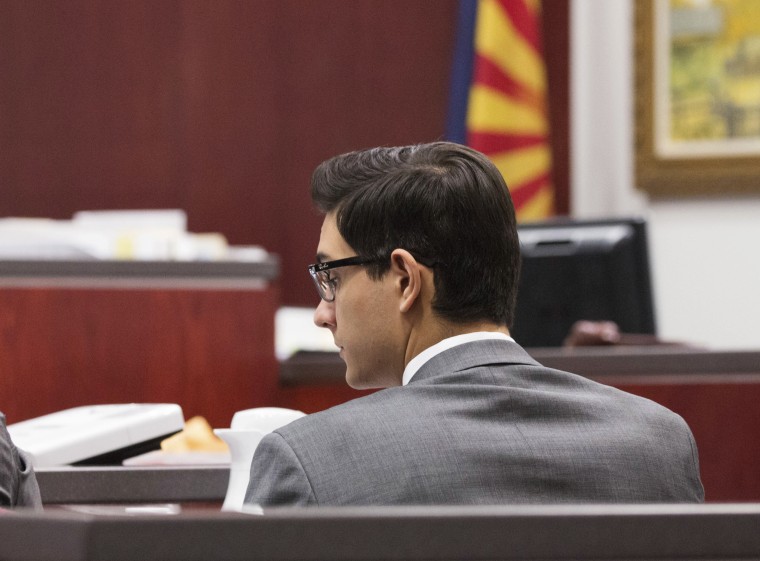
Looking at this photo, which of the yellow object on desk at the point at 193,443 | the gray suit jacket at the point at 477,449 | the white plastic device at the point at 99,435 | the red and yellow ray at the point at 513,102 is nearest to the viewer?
the gray suit jacket at the point at 477,449

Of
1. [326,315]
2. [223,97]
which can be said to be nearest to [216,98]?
[223,97]

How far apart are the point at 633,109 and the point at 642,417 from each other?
3.63 m

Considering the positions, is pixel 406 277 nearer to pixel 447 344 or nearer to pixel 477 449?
pixel 447 344

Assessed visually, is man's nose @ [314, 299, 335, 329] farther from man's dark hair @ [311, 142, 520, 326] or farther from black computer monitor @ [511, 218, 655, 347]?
black computer monitor @ [511, 218, 655, 347]

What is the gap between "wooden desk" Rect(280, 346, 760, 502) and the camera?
86.4 inches

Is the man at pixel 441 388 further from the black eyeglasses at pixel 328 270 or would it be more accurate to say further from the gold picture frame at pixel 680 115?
the gold picture frame at pixel 680 115

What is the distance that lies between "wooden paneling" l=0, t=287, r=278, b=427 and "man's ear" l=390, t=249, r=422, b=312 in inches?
42.6

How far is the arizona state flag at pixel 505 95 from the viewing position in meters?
4.47

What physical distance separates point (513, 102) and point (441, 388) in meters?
3.59

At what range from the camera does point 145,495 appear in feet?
4.69

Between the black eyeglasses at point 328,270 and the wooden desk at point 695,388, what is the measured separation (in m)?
1.01

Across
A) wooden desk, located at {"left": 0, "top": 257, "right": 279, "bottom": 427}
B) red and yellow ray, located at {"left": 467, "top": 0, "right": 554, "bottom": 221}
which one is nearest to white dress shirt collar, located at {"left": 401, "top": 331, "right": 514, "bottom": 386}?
wooden desk, located at {"left": 0, "top": 257, "right": 279, "bottom": 427}

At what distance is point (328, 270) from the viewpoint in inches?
50.5

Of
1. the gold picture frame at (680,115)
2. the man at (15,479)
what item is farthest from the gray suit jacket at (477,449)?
the gold picture frame at (680,115)
